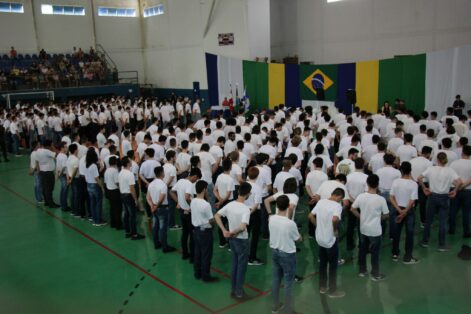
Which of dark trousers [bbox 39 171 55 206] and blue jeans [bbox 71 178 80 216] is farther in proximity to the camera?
dark trousers [bbox 39 171 55 206]

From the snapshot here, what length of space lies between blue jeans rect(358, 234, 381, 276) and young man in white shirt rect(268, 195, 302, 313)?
4.72 feet

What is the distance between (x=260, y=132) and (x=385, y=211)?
560 centimetres

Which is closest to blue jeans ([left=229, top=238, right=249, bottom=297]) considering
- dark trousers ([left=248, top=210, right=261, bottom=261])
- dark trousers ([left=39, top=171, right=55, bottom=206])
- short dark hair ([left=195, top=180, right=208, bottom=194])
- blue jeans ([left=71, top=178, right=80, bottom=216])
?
short dark hair ([left=195, top=180, right=208, bottom=194])

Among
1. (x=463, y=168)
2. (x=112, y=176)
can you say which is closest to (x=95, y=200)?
(x=112, y=176)

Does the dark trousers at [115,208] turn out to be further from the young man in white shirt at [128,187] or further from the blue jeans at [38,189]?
the blue jeans at [38,189]

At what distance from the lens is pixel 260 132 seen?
11.1 m

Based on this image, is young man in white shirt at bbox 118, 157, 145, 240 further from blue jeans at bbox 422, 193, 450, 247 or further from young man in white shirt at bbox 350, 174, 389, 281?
blue jeans at bbox 422, 193, 450, 247

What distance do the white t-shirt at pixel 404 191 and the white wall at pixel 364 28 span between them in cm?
1282

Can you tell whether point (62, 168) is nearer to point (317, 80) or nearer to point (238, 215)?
point (238, 215)

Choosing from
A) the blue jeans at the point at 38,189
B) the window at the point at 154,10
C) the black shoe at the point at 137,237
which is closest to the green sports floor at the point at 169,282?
the black shoe at the point at 137,237

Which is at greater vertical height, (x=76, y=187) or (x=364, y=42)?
(x=364, y=42)

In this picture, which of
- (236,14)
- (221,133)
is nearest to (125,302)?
(221,133)

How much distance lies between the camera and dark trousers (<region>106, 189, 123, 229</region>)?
8.68 meters

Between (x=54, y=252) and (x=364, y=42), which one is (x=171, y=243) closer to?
(x=54, y=252)
